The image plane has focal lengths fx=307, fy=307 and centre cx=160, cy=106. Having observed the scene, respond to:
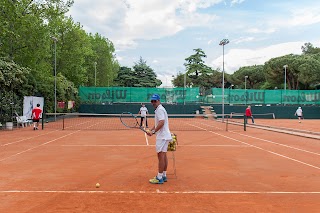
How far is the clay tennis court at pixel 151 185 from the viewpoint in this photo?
17.4 ft

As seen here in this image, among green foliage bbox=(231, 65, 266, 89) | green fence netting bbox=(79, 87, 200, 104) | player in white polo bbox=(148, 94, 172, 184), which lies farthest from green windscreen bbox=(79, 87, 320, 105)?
green foliage bbox=(231, 65, 266, 89)

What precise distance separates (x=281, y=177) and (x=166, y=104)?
3408 centimetres

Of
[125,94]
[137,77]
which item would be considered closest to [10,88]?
[125,94]

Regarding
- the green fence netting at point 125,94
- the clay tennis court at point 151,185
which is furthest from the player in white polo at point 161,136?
the green fence netting at point 125,94

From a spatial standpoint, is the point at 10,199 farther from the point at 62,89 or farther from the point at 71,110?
the point at 71,110

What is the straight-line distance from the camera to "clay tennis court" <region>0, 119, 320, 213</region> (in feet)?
17.4

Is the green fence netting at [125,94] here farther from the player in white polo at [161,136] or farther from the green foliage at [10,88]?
the player in white polo at [161,136]

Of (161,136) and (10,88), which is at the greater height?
(10,88)

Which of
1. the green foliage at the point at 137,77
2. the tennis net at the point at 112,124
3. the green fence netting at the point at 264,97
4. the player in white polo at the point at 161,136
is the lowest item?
the tennis net at the point at 112,124

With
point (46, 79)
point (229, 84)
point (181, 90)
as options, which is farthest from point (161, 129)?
point (229, 84)

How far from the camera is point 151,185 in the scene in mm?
6574

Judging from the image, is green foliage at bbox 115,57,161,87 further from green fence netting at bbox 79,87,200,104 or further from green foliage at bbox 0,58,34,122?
green foliage at bbox 0,58,34,122

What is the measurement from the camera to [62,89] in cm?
3209

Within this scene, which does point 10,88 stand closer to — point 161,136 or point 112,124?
point 112,124
